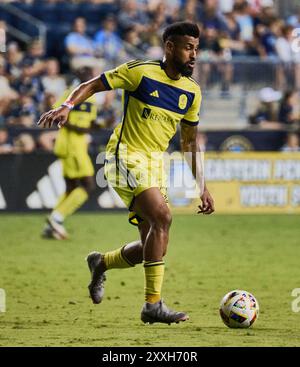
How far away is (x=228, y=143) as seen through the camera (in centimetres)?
1942

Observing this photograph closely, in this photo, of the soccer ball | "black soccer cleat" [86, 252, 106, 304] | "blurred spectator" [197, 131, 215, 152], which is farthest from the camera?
"blurred spectator" [197, 131, 215, 152]

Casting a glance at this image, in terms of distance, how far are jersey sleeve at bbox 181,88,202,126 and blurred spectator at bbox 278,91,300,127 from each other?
12139mm

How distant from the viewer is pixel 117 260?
9.00 m

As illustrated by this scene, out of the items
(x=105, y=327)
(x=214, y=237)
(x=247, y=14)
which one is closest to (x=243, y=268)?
(x=214, y=237)

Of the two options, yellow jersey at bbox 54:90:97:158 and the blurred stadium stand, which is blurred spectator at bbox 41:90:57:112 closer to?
the blurred stadium stand

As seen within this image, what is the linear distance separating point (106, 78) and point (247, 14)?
1589 cm

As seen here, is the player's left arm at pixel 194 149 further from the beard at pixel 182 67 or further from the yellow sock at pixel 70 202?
the yellow sock at pixel 70 202


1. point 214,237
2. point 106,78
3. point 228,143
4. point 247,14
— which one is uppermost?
point 247,14

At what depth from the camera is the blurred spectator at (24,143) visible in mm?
18312

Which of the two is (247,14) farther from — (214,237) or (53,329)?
(53,329)

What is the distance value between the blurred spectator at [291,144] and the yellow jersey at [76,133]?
5107 mm

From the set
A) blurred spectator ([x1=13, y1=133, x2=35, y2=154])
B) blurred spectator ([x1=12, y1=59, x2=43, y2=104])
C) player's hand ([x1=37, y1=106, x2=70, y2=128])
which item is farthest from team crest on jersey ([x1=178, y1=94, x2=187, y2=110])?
blurred spectator ([x1=12, y1=59, x2=43, y2=104])

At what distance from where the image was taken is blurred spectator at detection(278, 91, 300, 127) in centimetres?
2073
